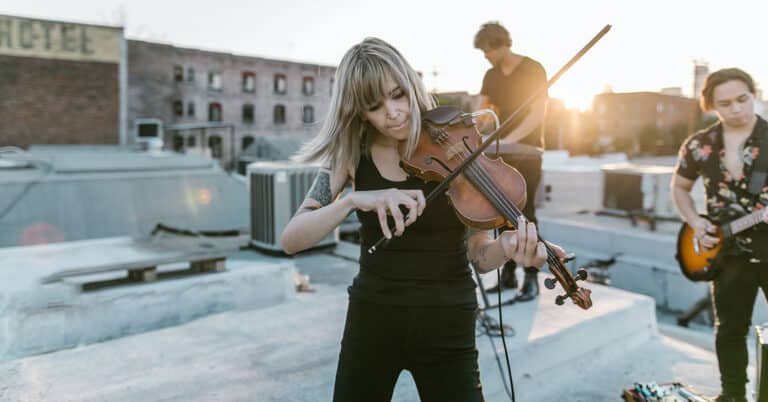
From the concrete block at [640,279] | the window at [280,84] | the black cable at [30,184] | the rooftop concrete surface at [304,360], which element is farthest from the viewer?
the window at [280,84]

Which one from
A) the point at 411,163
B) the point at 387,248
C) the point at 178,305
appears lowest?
the point at 178,305

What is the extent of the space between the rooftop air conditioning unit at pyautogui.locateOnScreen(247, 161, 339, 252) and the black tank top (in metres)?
5.48

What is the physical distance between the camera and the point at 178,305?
445 cm

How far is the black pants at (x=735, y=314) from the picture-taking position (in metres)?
2.78

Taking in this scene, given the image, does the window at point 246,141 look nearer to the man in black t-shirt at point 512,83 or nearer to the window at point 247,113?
the window at point 247,113

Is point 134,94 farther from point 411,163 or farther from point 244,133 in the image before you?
point 411,163

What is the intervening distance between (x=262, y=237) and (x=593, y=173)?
12.6 metres

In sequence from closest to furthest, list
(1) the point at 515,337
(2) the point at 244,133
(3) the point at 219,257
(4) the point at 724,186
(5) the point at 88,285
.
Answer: (4) the point at 724,186 < (1) the point at 515,337 < (5) the point at 88,285 < (3) the point at 219,257 < (2) the point at 244,133

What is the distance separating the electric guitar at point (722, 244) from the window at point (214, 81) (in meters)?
38.7

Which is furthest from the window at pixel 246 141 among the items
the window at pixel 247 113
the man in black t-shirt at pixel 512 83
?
the man in black t-shirt at pixel 512 83

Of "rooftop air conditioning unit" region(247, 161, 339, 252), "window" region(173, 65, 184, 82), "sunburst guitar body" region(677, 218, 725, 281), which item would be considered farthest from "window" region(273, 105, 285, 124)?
"sunburst guitar body" region(677, 218, 725, 281)

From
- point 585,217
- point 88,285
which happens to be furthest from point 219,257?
point 585,217

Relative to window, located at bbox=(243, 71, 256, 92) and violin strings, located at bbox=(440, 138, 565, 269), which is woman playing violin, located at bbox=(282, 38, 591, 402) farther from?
window, located at bbox=(243, 71, 256, 92)

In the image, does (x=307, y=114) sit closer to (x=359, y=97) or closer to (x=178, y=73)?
(x=178, y=73)
